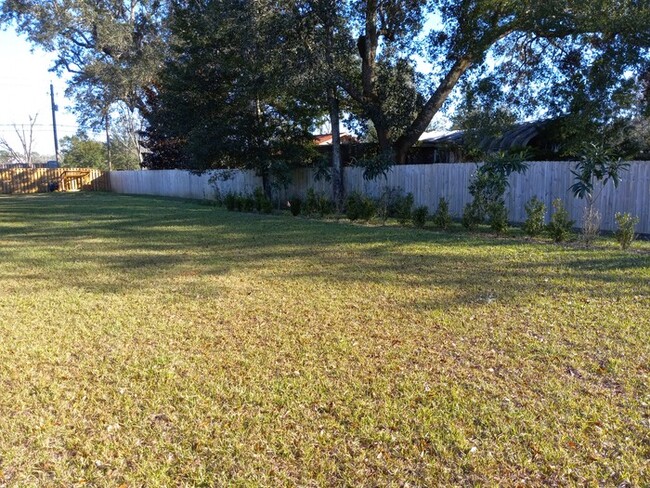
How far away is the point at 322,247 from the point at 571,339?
215 inches

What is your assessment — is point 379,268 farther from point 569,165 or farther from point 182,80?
point 182,80

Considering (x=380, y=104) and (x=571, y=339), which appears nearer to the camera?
(x=571, y=339)

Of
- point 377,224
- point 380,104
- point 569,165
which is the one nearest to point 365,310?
point 377,224

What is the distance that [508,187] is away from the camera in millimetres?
13023

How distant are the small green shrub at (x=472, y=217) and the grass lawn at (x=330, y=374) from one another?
3389 mm

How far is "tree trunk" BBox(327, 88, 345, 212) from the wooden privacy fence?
1003 inches

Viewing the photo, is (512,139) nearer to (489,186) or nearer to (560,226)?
(489,186)

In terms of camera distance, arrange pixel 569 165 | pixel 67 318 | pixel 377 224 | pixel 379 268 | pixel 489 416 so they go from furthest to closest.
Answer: pixel 377 224 → pixel 569 165 → pixel 379 268 → pixel 67 318 → pixel 489 416

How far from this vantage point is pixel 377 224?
12789mm

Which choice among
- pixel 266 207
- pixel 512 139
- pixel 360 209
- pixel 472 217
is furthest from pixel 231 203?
pixel 512 139

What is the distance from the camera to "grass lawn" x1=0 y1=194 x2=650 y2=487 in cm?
279

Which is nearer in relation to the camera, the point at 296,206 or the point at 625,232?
the point at 625,232

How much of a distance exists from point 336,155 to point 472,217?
6.98m

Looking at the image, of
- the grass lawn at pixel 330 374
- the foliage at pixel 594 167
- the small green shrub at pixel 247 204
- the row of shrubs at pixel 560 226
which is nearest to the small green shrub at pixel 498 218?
the row of shrubs at pixel 560 226
